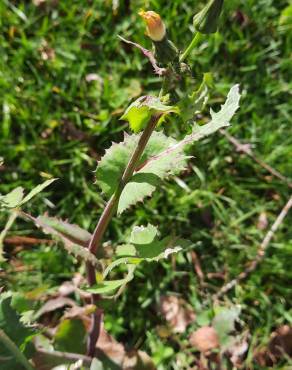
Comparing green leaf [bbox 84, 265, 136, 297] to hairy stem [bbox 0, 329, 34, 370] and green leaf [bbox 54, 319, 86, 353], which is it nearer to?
hairy stem [bbox 0, 329, 34, 370]

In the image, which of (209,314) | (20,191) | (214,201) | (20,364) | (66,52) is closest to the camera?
(20,191)

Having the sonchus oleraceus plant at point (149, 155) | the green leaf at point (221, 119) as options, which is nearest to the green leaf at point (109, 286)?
the sonchus oleraceus plant at point (149, 155)

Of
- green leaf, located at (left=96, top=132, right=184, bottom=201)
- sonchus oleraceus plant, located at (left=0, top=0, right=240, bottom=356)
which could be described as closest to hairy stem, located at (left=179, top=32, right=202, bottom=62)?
sonchus oleraceus plant, located at (left=0, top=0, right=240, bottom=356)

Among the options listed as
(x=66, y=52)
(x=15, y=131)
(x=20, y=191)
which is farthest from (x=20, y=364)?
(x=66, y=52)

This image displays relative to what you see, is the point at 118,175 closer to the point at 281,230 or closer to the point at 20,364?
the point at 20,364

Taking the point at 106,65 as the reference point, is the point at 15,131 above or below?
below

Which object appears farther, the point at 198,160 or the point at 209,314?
the point at 198,160
